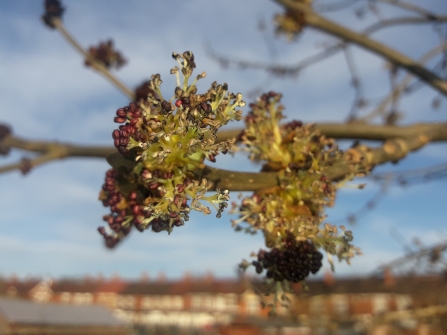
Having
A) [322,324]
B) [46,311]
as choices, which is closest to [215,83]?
[322,324]

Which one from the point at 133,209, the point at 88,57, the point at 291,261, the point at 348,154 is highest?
the point at 88,57

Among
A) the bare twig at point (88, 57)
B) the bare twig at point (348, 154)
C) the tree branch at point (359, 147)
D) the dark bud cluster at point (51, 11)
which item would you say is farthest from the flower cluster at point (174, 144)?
the dark bud cluster at point (51, 11)

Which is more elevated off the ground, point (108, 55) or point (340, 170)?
point (108, 55)

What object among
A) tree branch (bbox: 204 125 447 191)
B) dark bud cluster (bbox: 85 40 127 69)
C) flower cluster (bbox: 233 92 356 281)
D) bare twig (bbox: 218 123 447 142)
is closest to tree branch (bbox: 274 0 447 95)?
bare twig (bbox: 218 123 447 142)

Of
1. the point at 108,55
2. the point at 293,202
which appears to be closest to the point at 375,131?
the point at 293,202

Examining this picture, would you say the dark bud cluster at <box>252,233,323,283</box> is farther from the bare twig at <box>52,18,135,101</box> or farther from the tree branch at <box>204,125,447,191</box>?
the bare twig at <box>52,18,135,101</box>

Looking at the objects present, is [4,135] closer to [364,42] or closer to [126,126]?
[126,126]
